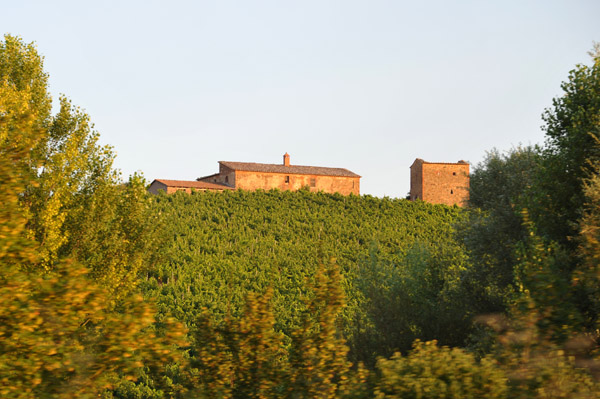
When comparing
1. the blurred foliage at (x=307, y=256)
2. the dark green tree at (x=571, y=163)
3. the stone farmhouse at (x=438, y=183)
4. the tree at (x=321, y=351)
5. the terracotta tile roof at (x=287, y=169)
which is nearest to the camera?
the tree at (x=321, y=351)

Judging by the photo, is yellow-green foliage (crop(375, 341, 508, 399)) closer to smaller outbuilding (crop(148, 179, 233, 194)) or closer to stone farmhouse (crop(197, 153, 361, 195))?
smaller outbuilding (crop(148, 179, 233, 194))

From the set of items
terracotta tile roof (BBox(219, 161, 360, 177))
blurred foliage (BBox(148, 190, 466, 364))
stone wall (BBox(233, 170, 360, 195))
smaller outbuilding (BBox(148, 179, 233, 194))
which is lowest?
blurred foliage (BBox(148, 190, 466, 364))

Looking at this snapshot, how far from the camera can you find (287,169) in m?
70.9

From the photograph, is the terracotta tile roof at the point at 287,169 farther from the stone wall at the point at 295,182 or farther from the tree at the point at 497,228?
the tree at the point at 497,228

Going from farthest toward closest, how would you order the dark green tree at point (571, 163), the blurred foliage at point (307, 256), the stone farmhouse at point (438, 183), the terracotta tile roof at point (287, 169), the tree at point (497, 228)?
the stone farmhouse at point (438, 183) < the terracotta tile roof at point (287, 169) < the blurred foliage at point (307, 256) < the tree at point (497, 228) < the dark green tree at point (571, 163)

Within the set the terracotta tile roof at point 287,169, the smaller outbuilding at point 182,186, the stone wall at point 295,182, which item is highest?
the terracotta tile roof at point 287,169

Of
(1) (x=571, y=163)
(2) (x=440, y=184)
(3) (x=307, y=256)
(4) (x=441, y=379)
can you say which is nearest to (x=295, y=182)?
(2) (x=440, y=184)

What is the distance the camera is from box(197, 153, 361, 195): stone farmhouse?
67562 mm

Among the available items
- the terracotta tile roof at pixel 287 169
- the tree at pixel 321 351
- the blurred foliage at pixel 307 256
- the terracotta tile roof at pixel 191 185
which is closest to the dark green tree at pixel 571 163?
the blurred foliage at pixel 307 256

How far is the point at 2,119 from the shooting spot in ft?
25.1

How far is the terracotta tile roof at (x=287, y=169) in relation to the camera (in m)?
68.6

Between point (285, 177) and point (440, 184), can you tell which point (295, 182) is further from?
point (440, 184)

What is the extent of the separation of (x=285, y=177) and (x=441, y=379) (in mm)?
63905

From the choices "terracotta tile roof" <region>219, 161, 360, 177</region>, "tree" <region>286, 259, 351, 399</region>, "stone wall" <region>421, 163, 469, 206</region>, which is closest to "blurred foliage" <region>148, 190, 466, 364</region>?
"tree" <region>286, 259, 351, 399</region>
